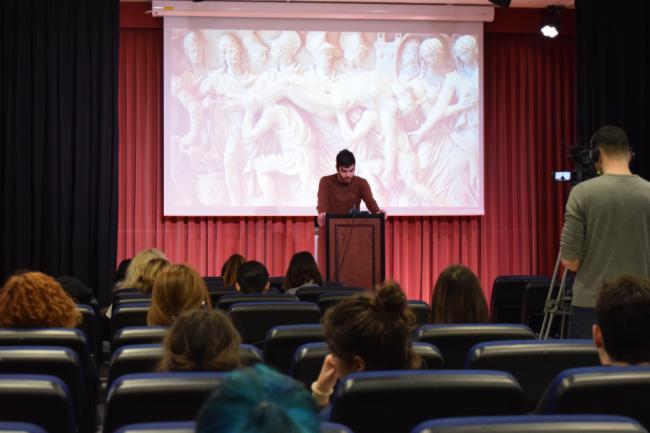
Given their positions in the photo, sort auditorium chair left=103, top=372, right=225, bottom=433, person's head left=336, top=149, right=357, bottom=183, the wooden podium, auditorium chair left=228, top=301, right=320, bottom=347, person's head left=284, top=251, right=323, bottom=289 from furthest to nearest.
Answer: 1. person's head left=336, top=149, right=357, bottom=183
2. the wooden podium
3. person's head left=284, top=251, right=323, bottom=289
4. auditorium chair left=228, top=301, right=320, bottom=347
5. auditorium chair left=103, top=372, right=225, bottom=433

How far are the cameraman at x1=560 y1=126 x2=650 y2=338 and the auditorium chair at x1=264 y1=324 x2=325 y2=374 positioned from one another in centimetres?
132

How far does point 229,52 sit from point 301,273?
13.7 ft

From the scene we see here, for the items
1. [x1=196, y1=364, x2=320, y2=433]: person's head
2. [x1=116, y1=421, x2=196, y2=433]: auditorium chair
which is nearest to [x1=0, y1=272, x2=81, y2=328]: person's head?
[x1=116, y1=421, x2=196, y2=433]: auditorium chair

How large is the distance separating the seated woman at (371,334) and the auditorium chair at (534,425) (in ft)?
2.32

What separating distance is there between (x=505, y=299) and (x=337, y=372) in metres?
3.94

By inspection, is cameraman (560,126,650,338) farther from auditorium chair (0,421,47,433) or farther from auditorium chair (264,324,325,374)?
auditorium chair (0,421,47,433)

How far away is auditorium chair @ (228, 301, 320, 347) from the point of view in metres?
3.57

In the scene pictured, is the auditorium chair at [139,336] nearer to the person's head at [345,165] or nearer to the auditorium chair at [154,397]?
the auditorium chair at [154,397]

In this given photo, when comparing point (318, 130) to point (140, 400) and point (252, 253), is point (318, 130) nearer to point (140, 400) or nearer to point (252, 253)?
point (252, 253)

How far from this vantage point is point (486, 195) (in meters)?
9.98

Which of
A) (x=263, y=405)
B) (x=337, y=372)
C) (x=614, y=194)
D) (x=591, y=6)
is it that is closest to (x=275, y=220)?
(x=591, y=6)

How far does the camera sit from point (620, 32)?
9258 millimetres

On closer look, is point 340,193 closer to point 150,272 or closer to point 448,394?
point 150,272

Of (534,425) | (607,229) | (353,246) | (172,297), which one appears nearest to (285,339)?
(172,297)
